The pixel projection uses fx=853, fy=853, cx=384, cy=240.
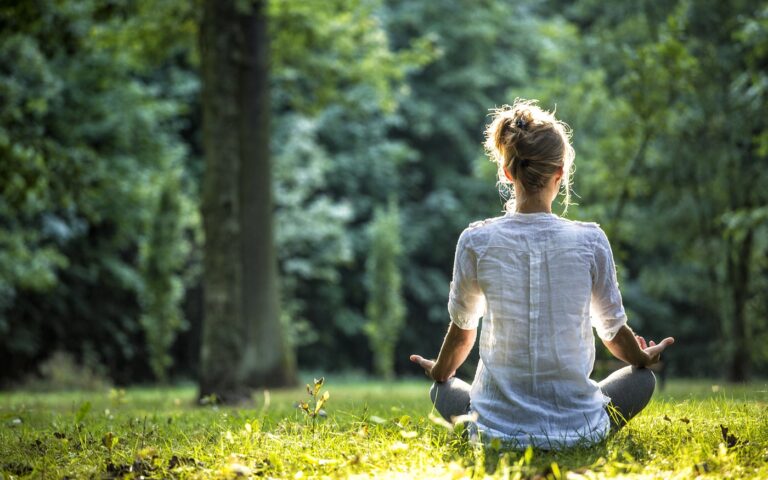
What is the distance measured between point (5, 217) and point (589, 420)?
16.1 metres

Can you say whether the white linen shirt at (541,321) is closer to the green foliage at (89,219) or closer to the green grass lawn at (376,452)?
the green grass lawn at (376,452)

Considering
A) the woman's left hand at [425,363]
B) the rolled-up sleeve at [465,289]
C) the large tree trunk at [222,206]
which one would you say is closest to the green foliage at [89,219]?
the large tree trunk at [222,206]

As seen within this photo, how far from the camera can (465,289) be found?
11.7 feet

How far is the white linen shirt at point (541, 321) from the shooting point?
11.3 ft

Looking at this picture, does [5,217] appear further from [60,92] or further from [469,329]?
[469,329]

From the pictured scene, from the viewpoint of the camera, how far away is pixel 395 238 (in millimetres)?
22719

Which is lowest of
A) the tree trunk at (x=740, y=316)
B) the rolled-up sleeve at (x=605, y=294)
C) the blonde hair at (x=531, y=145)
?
the tree trunk at (x=740, y=316)

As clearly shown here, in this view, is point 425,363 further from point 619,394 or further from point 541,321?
point 619,394

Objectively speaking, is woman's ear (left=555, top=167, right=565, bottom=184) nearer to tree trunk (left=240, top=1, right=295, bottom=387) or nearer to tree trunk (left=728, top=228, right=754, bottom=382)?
tree trunk (left=240, top=1, right=295, bottom=387)

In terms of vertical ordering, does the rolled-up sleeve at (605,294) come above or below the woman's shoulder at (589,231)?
below

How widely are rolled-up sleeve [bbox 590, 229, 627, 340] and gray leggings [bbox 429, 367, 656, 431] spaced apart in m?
0.28

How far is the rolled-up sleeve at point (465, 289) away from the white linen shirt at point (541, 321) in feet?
0.04

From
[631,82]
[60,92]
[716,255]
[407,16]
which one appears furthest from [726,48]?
[60,92]

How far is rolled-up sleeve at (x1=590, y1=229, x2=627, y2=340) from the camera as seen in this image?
11.5ft
